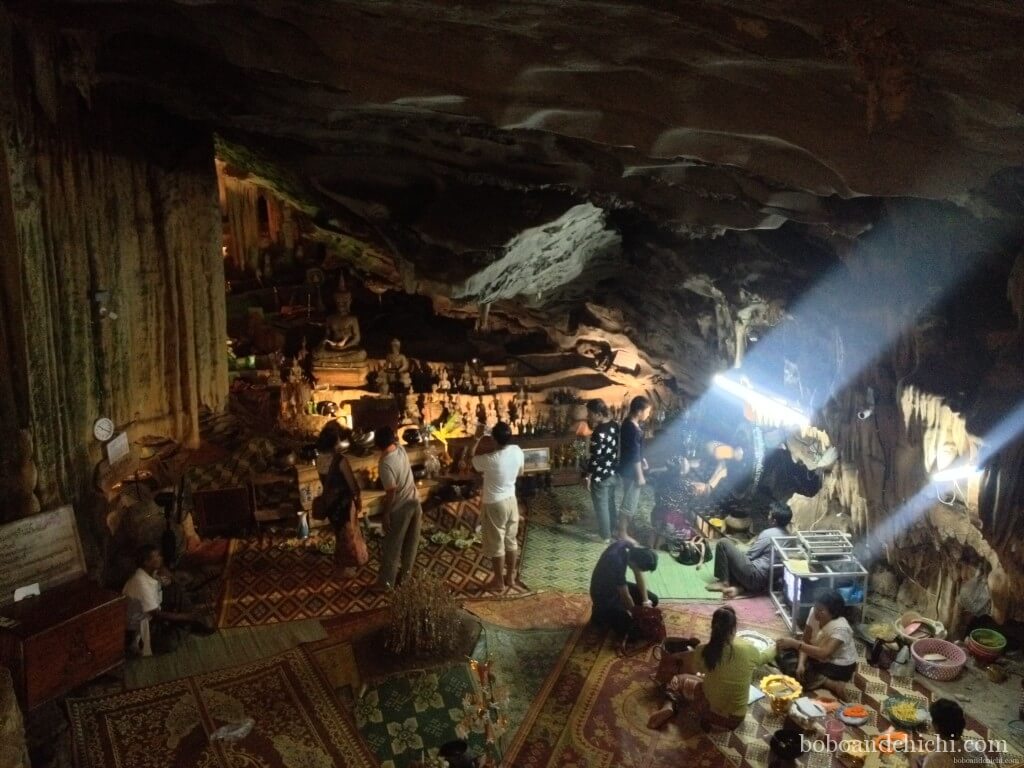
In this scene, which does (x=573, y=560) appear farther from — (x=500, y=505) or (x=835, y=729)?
(x=835, y=729)

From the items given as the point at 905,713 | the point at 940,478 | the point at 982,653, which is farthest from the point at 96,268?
the point at 982,653

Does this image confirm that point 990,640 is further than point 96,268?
Yes

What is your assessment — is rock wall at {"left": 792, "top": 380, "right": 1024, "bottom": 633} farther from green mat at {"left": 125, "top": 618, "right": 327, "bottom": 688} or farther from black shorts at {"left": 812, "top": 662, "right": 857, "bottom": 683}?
green mat at {"left": 125, "top": 618, "right": 327, "bottom": 688}

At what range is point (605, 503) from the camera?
9383 mm

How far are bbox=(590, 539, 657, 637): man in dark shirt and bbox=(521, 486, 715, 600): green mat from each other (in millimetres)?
939

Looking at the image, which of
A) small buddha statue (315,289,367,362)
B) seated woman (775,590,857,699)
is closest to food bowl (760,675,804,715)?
seated woman (775,590,857,699)

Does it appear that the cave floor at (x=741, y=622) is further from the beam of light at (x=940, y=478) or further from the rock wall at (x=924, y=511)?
the beam of light at (x=940, y=478)

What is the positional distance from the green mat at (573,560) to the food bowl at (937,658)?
2.07 m

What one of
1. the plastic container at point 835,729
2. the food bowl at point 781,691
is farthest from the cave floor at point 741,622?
the food bowl at point 781,691

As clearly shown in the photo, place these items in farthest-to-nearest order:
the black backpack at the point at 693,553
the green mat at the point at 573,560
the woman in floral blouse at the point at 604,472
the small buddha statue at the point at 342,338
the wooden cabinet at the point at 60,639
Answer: the small buddha statue at the point at 342,338
the woman in floral blouse at the point at 604,472
the black backpack at the point at 693,553
the green mat at the point at 573,560
the wooden cabinet at the point at 60,639

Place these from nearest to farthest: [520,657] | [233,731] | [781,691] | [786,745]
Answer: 1. [786,745]
2. [233,731]
3. [781,691]
4. [520,657]

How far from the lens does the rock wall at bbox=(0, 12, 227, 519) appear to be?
5.45 meters

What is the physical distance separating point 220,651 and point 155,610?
70 cm

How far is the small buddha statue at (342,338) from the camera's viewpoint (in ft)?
39.7
